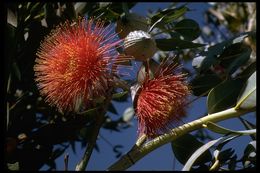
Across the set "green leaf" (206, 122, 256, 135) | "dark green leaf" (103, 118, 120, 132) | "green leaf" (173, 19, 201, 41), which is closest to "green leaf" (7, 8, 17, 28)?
"green leaf" (173, 19, 201, 41)

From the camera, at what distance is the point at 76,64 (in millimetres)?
1331

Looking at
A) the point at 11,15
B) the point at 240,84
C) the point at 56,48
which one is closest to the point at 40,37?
the point at 11,15

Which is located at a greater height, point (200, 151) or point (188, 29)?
point (188, 29)

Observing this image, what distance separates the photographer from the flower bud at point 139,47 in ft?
3.97

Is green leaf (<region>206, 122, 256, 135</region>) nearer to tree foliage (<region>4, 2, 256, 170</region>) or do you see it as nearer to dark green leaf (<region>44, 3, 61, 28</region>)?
tree foliage (<region>4, 2, 256, 170</region>)

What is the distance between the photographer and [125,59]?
1.25m

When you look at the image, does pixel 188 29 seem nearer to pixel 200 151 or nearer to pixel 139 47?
pixel 139 47

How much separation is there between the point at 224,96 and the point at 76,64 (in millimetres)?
447

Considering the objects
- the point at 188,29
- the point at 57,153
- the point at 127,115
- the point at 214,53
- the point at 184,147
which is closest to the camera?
the point at 184,147

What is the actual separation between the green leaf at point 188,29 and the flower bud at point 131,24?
0.97 feet

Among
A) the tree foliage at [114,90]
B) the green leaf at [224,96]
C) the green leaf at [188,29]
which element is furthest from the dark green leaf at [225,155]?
the green leaf at [188,29]

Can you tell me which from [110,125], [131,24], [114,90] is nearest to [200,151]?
[114,90]

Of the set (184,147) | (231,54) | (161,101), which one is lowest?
(184,147)

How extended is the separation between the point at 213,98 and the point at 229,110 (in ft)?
0.22
